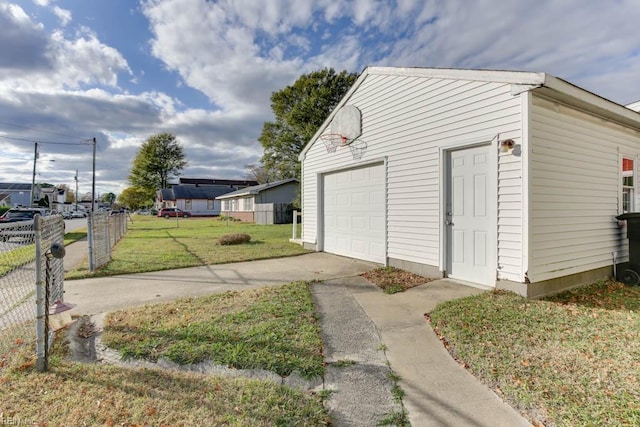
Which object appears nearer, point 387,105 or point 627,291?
point 627,291

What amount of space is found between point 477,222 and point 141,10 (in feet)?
32.4

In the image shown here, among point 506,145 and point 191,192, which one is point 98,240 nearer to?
point 506,145

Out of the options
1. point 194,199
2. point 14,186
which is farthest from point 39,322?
point 14,186

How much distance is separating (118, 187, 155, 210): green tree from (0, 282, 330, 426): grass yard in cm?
6282

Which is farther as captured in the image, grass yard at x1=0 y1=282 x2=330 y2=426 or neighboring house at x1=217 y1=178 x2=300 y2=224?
neighboring house at x1=217 y1=178 x2=300 y2=224

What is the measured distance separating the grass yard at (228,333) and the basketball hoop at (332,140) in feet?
16.5

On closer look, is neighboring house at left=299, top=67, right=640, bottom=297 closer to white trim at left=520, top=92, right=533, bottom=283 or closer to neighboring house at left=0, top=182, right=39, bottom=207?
white trim at left=520, top=92, right=533, bottom=283

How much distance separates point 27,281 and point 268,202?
76.9 ft

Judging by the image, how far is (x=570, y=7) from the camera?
6.61m

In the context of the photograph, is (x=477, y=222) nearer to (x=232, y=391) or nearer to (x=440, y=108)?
(x=440, y=108)

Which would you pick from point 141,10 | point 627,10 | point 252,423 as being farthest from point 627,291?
point 141,10

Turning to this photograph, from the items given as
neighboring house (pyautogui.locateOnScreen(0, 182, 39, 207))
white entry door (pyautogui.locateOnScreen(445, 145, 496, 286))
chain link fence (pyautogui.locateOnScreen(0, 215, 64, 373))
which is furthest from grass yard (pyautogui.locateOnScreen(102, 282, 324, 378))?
neighboring house (pyautogui.locateOnScreen(0, 182, 39, 207))

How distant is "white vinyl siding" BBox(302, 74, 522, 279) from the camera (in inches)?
192

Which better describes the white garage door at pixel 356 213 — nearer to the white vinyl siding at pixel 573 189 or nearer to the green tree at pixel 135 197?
the white vinyl siding at pixel 573 189
